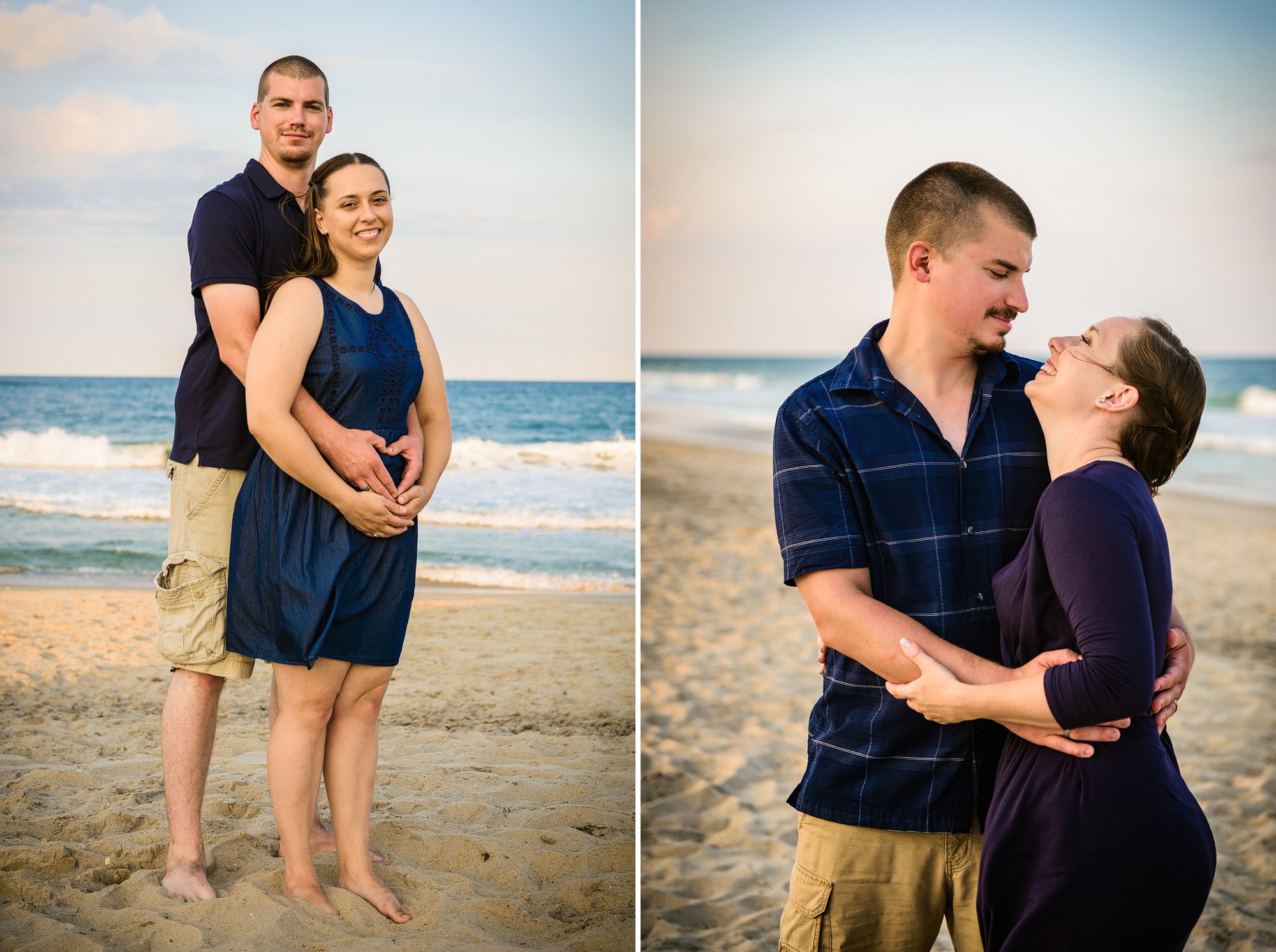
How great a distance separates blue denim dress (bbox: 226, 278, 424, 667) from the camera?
82.6 inches

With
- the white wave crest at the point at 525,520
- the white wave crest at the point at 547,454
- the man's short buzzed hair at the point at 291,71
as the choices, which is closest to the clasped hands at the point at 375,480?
the man's short buzzed hair at the point at 291,71

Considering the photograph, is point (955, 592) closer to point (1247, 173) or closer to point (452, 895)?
point (452, 895)

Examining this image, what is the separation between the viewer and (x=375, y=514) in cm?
214

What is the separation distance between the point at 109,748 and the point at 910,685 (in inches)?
129

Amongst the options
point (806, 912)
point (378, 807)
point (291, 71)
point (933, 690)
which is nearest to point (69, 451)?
point (378, 807)

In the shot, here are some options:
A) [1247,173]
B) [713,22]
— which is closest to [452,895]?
[713,22]

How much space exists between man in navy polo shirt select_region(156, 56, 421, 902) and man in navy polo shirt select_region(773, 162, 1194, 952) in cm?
96

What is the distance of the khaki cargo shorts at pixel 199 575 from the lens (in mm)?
2285

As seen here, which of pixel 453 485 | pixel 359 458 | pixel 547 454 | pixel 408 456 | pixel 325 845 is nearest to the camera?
pixel 359 458

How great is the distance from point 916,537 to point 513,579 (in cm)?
739

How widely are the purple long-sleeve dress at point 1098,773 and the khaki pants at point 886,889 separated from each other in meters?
0.14

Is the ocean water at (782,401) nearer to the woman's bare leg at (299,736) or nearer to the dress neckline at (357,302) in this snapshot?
the dress neckline at (357,302)

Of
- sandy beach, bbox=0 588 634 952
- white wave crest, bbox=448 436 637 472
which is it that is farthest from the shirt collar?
white wave crest, bbox=448 436 637 472

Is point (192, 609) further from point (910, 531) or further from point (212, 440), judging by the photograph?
point (910, 531)
